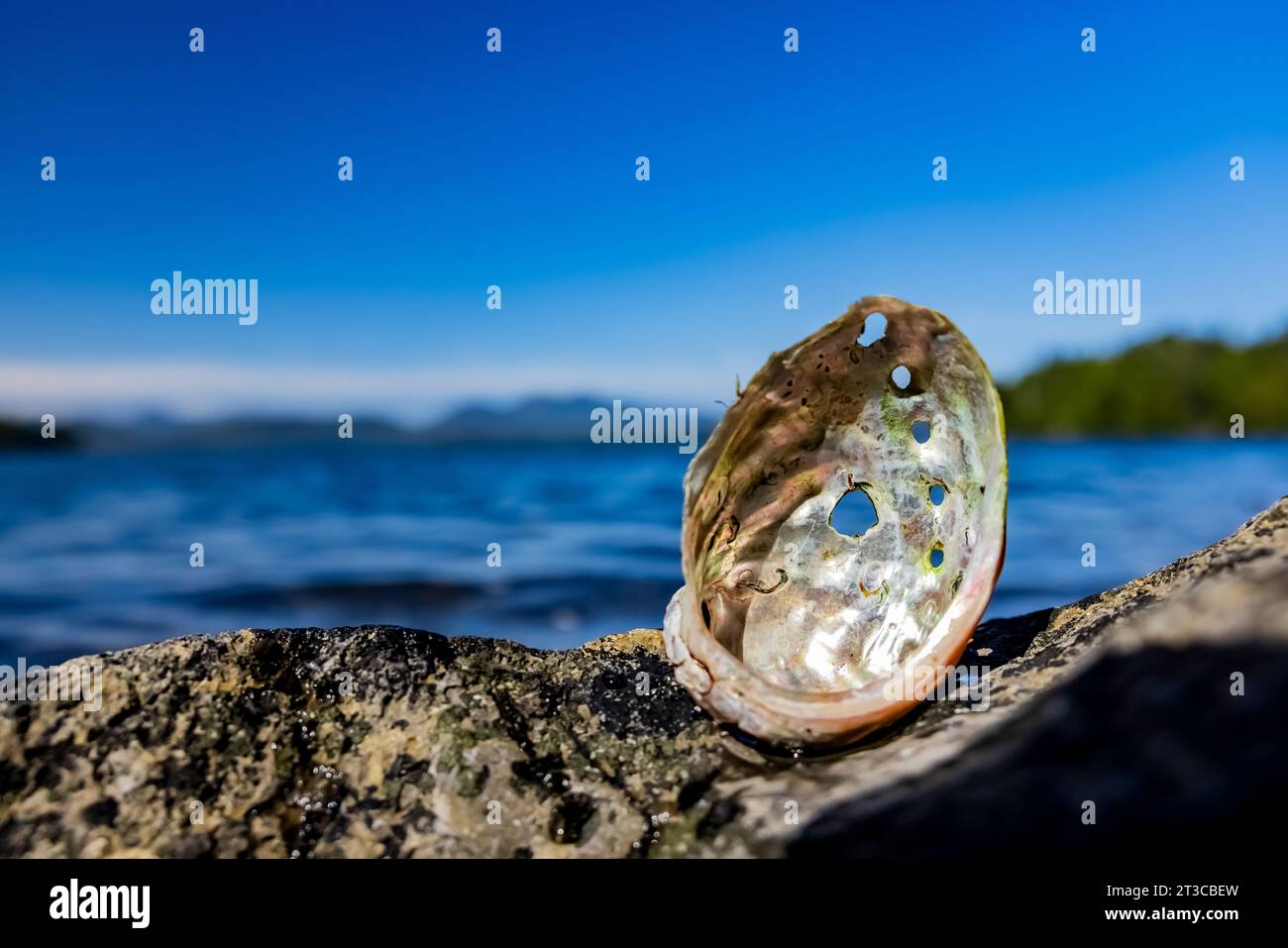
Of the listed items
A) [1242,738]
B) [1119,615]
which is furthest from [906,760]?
[1119,615]

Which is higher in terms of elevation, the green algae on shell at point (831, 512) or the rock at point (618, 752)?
the green algae on shell at point (831, 512)

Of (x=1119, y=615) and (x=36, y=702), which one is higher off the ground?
(x=1119, y=615)

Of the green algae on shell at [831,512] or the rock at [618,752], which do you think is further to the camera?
the green algae on shell at [831,512]

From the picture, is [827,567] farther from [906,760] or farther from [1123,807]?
[1123,807]

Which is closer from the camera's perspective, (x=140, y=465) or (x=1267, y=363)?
(x=140, y=465)
